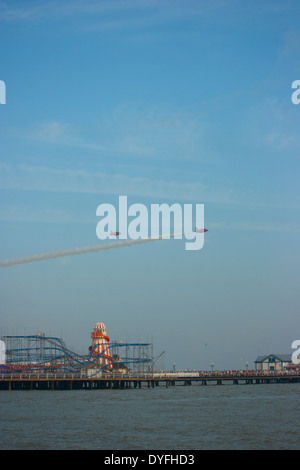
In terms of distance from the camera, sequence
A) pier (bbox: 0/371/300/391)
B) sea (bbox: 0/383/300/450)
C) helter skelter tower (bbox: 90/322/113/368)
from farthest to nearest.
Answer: helter skelter tower (bbox: 90/322/113/368)
pier (bbox: 0/371/300/391)
sea (bbox: 0/383/300/450)

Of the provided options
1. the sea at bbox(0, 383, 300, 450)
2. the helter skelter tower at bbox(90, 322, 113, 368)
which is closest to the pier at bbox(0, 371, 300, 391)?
the helter skelter tower at bbox(90, 322, 113, 368)

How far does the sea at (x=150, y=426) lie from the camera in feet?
151

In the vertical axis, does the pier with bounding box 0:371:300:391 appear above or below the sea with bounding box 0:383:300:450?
below

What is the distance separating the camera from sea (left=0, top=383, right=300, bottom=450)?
45875 mm

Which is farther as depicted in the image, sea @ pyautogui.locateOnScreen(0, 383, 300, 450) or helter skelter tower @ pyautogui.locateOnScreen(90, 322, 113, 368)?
helter skelter tower @ pyautogui.locateOnScreen(90, 322, 113, 368)

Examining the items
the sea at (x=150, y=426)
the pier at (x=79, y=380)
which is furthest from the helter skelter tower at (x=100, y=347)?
the sea at (x=150, y=426)

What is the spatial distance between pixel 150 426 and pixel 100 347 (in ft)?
315

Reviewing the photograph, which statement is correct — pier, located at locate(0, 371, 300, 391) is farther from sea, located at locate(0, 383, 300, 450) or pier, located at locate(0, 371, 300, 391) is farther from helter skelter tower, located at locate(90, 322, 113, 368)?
sea, located at locate(0, 383, 300, 450)

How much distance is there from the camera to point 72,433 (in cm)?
5178

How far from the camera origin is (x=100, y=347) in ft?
497

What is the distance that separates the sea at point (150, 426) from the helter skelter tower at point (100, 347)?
182 feet

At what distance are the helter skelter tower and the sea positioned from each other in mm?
55508

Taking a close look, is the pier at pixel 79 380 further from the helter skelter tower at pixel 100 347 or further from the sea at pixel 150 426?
the sea at pixel 150 426
